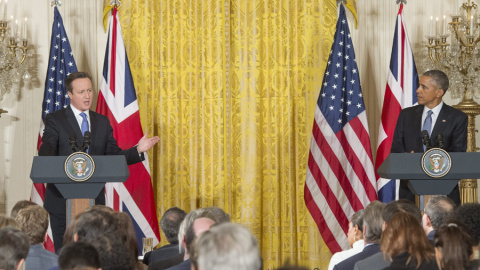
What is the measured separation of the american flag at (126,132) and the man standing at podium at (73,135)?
2.04 m

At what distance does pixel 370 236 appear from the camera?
442 cm

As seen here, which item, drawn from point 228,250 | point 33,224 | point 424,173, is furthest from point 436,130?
point 228,250

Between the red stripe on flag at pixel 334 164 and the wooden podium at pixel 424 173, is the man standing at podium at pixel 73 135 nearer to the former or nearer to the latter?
the wooden podium at pixel 424 173

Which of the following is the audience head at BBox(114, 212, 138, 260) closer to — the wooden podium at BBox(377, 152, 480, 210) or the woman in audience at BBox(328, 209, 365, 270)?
the woman in audience at BBox(328, 209, 365, 270)

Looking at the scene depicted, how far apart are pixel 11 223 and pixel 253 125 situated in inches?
206

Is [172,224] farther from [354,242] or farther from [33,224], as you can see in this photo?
[354,242]

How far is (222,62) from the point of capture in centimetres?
898

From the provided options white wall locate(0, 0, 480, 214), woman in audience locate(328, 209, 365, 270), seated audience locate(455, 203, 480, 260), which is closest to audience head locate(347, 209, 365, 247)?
woman in audience locate(328, 209, 365, 270)

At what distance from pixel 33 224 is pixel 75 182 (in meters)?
1.03

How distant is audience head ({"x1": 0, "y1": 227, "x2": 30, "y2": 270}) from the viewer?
337 cm

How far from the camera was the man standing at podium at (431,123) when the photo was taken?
21.1 ft

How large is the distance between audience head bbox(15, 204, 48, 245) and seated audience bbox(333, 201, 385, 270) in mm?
1714

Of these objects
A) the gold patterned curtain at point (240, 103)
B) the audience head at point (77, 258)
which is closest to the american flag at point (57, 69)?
the gold patterned curtain at point (240, 103)

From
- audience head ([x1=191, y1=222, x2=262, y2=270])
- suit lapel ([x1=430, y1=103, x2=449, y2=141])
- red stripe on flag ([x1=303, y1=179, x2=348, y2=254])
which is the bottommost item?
red stripe on flag ([x1=303, y1=179, x2=348, y2=254])
